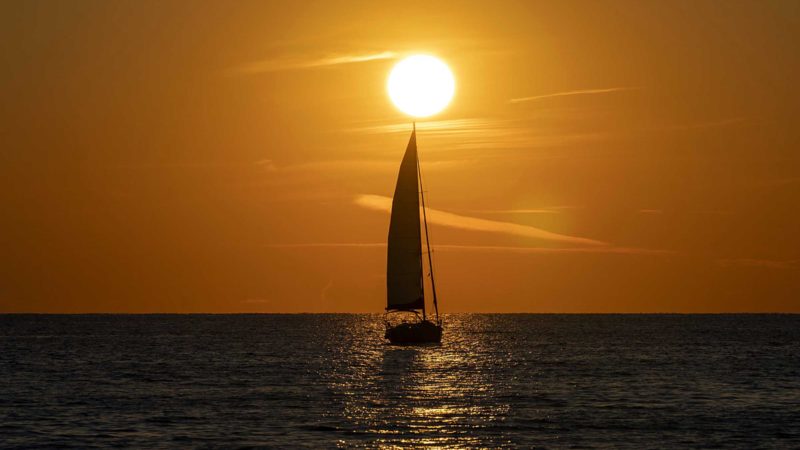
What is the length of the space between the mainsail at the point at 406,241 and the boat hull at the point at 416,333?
6.74 feet

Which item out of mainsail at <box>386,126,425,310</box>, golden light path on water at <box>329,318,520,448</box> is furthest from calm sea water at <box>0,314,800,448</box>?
mainsail at <box>386,126,425,310</box>

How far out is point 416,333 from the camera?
335ft

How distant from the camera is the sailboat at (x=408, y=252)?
99438 millimetres

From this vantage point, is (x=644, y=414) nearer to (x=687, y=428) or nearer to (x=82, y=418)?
(x=687, y=428)

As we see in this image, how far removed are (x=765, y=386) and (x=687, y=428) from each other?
85.4 feet

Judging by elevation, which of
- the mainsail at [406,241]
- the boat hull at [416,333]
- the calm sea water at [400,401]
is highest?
the mainsail at [406,241]

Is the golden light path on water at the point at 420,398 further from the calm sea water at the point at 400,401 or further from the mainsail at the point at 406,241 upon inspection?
the mainsail at the point at 406,241

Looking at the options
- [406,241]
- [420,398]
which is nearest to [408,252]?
[406,241]

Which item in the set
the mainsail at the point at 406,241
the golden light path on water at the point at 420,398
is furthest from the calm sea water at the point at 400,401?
the mainsail at the point at 406,241

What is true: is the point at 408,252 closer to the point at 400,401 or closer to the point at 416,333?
the point at 416,333

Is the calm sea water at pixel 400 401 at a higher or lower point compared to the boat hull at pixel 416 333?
lower

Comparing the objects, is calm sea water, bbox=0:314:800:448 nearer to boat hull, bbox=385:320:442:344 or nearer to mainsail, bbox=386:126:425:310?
boat hull, bbox=385:320:442:344

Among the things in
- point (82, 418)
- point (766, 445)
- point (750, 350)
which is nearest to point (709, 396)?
point (766, 445)

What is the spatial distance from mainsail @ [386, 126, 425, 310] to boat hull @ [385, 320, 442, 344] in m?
2.06
